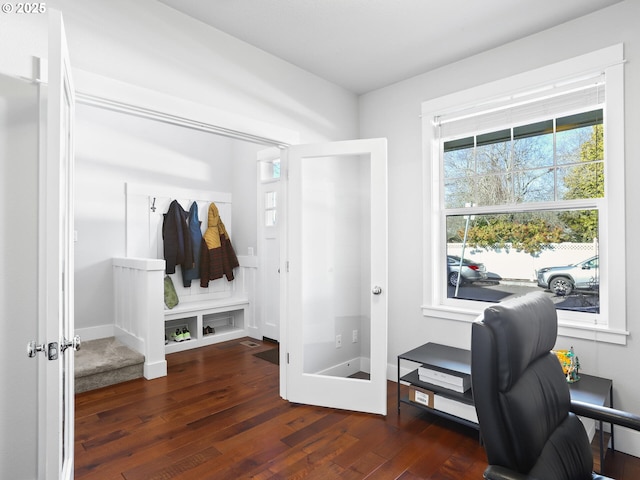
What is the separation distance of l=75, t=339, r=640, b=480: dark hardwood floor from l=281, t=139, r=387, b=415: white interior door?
0.74 feet

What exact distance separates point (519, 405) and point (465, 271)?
6.58 ft

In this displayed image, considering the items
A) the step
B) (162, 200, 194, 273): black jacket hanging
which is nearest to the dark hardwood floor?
→ the step

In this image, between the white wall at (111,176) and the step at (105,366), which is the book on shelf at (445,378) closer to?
the step at (105,366)

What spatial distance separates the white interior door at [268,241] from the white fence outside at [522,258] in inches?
89.2

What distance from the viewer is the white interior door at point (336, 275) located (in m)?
2.74

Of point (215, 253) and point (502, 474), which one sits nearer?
point (502, 474)

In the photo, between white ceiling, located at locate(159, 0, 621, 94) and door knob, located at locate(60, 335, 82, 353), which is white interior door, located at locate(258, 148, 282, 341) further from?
door knob, located at locate(60, 335, 82, 353)

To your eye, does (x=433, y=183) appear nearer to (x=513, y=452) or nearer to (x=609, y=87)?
(x=609, y=87)

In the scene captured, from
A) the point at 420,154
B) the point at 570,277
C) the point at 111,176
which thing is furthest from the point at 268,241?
the point at 570,277

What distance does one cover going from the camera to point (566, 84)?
246cm

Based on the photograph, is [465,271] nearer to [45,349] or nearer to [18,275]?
[45,349]

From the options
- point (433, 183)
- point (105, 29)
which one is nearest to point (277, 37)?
point (105, 29)

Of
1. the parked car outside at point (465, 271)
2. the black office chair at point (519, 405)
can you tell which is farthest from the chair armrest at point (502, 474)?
the parked car outside at point (465, 271)

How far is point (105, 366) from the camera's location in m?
3.26
